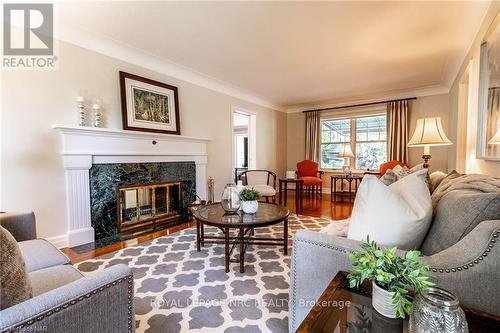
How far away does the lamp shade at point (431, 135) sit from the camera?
8.58 ft

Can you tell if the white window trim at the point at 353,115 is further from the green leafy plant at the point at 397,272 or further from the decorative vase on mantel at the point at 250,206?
the green leafy plant at the point at 397,272

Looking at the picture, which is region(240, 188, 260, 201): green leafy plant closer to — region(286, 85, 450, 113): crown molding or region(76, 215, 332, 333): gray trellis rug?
region(76, 215, 332, 333): gray trellis rug

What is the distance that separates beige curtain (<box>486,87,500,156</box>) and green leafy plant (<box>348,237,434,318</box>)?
5.54 ft

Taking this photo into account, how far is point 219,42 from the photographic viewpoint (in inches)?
111

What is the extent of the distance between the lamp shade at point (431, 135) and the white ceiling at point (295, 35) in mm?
995

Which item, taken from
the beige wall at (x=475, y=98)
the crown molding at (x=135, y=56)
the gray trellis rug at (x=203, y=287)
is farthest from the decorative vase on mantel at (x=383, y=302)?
the crown molding at (x=135, y=56)

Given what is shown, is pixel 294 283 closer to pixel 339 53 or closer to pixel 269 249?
pixel 269 249

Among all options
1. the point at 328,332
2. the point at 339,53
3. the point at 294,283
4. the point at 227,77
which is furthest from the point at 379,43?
the point at 328,332

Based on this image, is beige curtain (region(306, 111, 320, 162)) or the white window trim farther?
beige curtain (region(306, 111, 320, 162))

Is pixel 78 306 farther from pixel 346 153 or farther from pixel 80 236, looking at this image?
pixel 346 153

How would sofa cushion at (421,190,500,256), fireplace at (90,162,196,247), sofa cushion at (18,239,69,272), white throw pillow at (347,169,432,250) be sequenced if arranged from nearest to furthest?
sofa cushion at (421,190,500,256) < white throw pillow at (347,169,432,250) < sofa cushion at (18,239,69,272) < fireplace at (90,162,196,247)

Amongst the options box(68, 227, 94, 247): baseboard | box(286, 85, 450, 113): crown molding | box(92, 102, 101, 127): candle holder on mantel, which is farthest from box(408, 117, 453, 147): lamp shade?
box(68, 227, 94, 247): baseboard

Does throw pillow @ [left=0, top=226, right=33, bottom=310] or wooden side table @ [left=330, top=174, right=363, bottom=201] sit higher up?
throw pillow @ [left=0, top=226, right=33, bottom=310]

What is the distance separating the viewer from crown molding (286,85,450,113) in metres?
4.61
